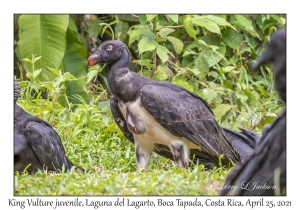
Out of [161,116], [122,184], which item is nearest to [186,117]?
[161,116]

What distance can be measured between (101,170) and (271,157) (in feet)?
8.37

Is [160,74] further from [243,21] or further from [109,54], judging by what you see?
[109,54]

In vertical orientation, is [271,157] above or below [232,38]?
below

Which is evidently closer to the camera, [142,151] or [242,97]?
[142,151]

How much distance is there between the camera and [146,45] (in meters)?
7.72

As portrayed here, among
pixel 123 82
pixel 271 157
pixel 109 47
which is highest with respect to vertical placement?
pixel 109 47

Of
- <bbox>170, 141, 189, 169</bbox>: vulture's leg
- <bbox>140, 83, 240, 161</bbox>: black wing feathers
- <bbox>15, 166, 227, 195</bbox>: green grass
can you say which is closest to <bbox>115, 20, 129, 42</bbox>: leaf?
<bbox>140, 83, 240, 161</bbox>: black wing feathers

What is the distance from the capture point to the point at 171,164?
6.94 meters

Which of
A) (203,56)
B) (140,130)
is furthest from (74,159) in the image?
(203,56)

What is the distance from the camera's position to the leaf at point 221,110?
28.6 feet

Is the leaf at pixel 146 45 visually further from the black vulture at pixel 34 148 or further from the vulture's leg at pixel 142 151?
the black vulture at pixel 34 148

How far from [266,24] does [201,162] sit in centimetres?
427
